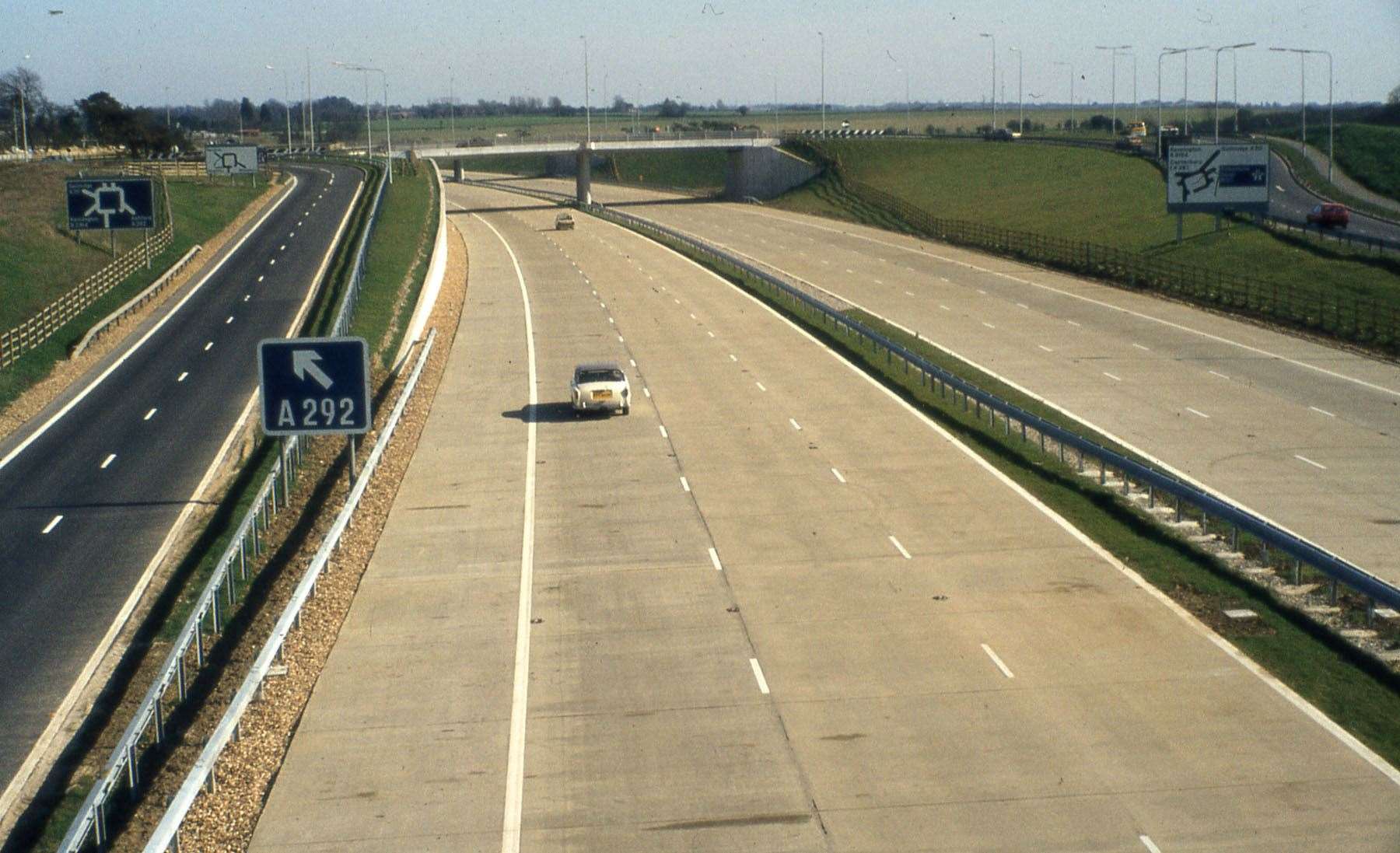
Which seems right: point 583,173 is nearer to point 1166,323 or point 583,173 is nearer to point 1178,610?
point 1166,323

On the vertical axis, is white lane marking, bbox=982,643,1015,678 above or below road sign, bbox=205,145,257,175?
below

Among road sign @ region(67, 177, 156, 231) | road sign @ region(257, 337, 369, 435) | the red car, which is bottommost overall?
road sign @ region(257, 337, 369, 435)

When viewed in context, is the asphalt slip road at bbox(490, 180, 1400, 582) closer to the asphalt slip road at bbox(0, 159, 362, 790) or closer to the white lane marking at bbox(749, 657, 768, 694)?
the white lane marking at bbox(749, 657, 768, 694)

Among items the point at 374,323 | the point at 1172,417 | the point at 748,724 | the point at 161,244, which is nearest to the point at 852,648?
the point at 748,724

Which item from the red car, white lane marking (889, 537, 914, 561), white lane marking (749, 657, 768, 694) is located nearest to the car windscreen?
white lane marking (889, 537, 914, 561)

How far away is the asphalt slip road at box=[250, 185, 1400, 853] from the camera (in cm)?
1402

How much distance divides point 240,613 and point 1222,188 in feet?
182

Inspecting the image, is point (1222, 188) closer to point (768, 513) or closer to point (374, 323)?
point (374, 323)

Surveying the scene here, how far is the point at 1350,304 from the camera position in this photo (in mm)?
55312

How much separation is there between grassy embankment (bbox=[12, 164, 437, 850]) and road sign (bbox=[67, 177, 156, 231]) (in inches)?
297

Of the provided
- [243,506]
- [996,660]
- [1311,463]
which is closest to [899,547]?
[996,660]

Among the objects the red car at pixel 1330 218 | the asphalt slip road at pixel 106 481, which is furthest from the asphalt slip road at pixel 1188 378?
the asphalt slip road at pixel 106 481

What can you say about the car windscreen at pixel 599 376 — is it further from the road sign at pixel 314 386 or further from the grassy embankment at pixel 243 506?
the road sign at pixel 314 386

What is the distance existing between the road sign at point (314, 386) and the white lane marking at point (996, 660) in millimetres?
8567
